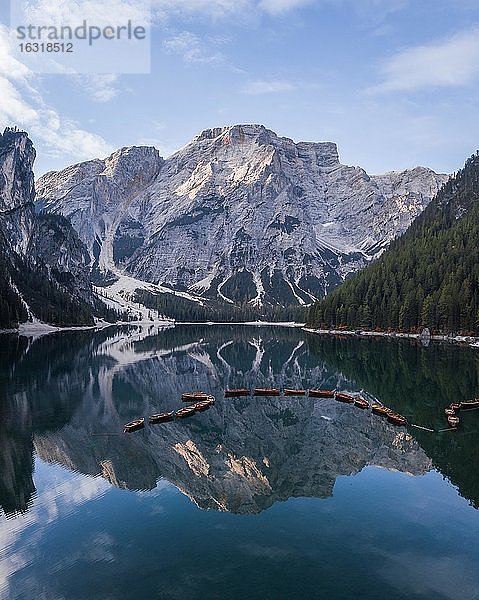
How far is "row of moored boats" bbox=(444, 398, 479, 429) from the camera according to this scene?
58750 mm

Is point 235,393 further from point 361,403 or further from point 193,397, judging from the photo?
point 361,403

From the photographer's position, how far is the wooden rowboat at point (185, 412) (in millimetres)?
66244

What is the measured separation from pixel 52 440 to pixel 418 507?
126ft

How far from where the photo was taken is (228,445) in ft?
181

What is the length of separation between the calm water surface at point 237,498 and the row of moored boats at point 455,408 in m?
1.50

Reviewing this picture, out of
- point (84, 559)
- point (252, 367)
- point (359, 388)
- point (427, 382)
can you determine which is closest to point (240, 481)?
point (84, 559)

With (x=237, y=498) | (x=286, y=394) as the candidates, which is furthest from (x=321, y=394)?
(x=237, y=498)

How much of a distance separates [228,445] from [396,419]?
22.1 m

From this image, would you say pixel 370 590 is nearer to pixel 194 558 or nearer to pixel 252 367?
pixel 194 558

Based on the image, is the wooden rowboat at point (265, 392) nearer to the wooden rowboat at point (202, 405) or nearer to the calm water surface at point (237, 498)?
the calm water surface at point (237, 498)

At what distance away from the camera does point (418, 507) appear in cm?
3831

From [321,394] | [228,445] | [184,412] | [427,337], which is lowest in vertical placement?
[321,394]

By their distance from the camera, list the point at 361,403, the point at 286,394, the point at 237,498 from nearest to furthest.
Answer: the point at 237,498
the point at 361,403
the point at 286,394

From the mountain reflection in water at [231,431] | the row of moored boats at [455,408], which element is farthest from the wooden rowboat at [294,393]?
the row of moored boats at [455,408]
